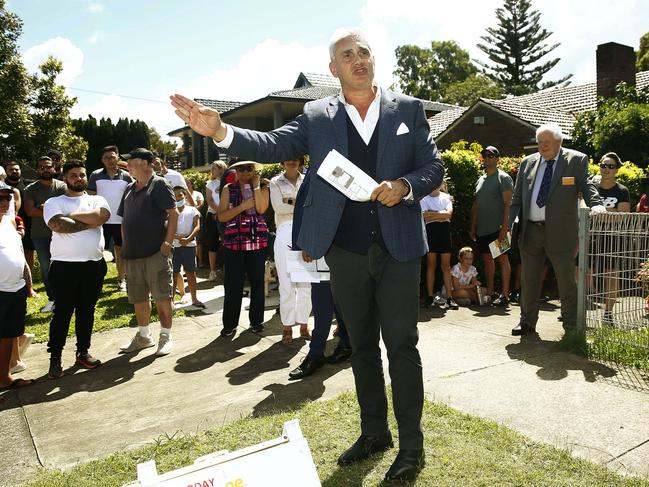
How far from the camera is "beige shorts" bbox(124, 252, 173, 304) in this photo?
603 cm

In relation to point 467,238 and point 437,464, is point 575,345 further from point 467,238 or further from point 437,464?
point 467,238

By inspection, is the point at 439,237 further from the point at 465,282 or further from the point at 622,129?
the point at 622,129

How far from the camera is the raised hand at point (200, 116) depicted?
2.88m

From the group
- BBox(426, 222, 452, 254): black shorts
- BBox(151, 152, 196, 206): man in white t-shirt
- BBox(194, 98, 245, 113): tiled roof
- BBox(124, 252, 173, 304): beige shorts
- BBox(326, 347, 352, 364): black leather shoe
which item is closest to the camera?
BBox(326, 347, 352, 364): black leather shoe

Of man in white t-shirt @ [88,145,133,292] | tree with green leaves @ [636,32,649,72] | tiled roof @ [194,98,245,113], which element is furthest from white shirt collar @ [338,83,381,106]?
tree with green leaves @ [636,32,649,72]

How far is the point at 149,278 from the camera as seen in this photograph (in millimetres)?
6039

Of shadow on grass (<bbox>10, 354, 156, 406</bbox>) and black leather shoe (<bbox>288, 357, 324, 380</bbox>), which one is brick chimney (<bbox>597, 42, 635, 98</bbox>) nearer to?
black leather shoe (<bbox>288, 357, 324, 380</bbox>)

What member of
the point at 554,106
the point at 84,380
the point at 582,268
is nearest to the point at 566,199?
the point at 582,268

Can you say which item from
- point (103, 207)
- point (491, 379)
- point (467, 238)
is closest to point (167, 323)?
point (103, 207)

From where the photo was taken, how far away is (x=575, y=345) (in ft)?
17.7

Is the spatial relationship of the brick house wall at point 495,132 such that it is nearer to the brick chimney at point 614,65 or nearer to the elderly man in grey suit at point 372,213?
the brick chimney at point 614,65

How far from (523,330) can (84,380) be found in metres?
4.64

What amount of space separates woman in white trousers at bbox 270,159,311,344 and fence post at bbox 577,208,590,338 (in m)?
2.82

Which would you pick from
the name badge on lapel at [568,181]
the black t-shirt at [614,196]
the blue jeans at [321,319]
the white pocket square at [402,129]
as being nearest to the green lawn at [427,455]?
the blue jeans at [321,319]
